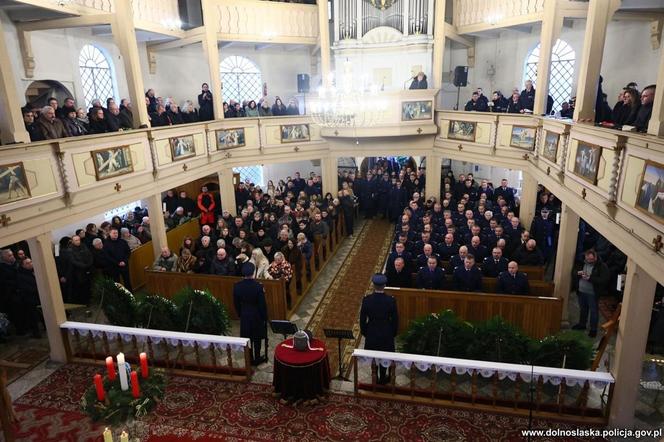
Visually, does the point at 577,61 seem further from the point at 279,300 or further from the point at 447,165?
the point at 279,300

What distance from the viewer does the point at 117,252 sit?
33.4 ft

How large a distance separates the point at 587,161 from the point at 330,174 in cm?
1019

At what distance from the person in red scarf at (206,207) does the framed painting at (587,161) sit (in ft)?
34.8

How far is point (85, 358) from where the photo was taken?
26.1 ft

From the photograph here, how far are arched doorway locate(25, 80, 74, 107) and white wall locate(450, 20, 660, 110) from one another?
13.4 m

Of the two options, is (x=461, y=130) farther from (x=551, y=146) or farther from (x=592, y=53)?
(x=592, y=53)

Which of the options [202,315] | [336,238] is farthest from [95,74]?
[202,315]

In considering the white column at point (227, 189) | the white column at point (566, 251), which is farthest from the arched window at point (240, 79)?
the white column at point (566, 251)

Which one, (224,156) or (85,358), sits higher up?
(224,156)

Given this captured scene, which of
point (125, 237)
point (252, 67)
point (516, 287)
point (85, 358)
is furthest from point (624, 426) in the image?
point (252, 67)

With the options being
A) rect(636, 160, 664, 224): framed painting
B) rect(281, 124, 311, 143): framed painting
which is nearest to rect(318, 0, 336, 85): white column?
rect(281, 124, 311, 143): framed painting

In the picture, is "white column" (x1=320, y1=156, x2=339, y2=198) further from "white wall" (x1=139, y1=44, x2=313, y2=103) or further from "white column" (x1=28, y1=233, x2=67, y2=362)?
"white column" (x1=28, y1=233, x2=67, y2=362)

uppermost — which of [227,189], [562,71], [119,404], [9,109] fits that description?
[562,71]

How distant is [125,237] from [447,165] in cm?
1311
